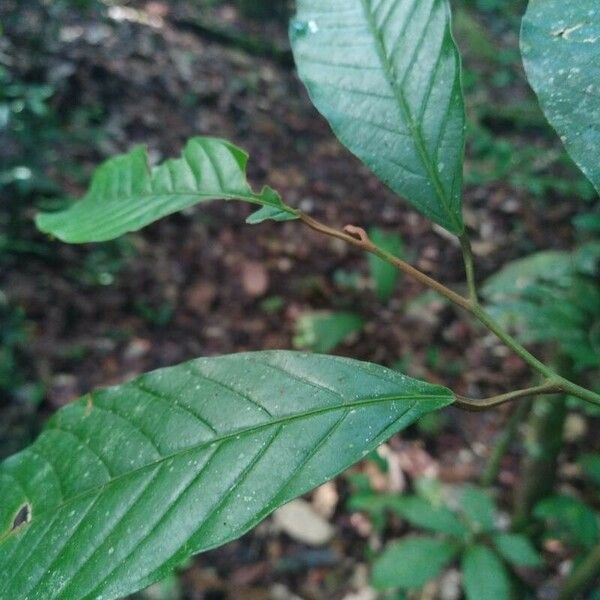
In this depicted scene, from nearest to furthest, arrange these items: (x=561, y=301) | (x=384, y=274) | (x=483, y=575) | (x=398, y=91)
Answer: (x=398, y=91) → (x=483, y=575) → (x=561, y=301) → (x=384, y=274)

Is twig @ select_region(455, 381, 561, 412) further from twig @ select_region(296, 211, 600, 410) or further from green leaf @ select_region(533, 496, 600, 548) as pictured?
green leaf @ select_region(533, 496, 600, 548)

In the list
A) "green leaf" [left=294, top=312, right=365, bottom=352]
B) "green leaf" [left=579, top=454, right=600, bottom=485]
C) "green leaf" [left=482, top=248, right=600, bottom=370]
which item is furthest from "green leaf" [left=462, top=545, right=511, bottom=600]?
"green leaf" [left=294, top=312, right=365, bottom=352]

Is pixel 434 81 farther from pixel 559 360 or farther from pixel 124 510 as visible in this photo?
pixel 559 360

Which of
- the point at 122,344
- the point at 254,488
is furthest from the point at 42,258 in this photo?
the point at 254,488

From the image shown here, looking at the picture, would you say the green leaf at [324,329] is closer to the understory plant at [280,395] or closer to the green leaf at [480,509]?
the green leaf at [480,509]

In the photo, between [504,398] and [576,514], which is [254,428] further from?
[576,514]

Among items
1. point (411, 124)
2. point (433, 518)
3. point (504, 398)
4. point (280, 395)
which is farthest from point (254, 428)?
point (433, 518)

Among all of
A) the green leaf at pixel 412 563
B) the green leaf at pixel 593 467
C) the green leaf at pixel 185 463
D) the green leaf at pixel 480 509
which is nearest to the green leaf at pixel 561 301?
the green leaf at pixel 593 467
